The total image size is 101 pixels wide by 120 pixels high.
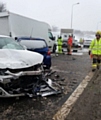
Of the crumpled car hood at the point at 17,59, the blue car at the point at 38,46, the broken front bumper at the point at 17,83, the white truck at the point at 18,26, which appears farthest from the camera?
the white truck at the point at 18,26

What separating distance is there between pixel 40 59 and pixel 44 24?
13.2m

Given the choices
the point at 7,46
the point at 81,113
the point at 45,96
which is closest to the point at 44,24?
the point at 7,46

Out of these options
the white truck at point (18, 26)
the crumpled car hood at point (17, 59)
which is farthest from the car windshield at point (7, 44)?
the white truck at point (18, 26)

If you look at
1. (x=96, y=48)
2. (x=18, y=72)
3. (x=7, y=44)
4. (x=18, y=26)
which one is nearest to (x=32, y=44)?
(x=7, y=44)

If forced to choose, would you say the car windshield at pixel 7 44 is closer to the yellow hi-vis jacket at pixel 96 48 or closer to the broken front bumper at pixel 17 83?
the broken front bumper at pixel 17 83

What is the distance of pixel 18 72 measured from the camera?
535cm

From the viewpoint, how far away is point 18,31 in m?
14.4

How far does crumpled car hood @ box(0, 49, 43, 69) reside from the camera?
528cm

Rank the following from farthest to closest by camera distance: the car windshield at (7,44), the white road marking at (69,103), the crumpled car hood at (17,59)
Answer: the car windshield at (7,44) → the crumpled car hood at (17,59) → the white road marking at (69,103)

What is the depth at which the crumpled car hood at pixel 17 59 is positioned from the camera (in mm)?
5277

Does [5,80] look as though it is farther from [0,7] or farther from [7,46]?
[0,7]

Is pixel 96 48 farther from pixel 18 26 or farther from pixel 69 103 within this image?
pixel 18 26

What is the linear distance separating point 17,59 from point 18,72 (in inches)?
19.8

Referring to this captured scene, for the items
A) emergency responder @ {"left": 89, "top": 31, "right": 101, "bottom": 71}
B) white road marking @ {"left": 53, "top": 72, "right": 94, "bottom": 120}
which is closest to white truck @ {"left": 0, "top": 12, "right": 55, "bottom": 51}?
emergency responder @ {"left": 89, "top": 31, "right": 101, "bottom": 71}
